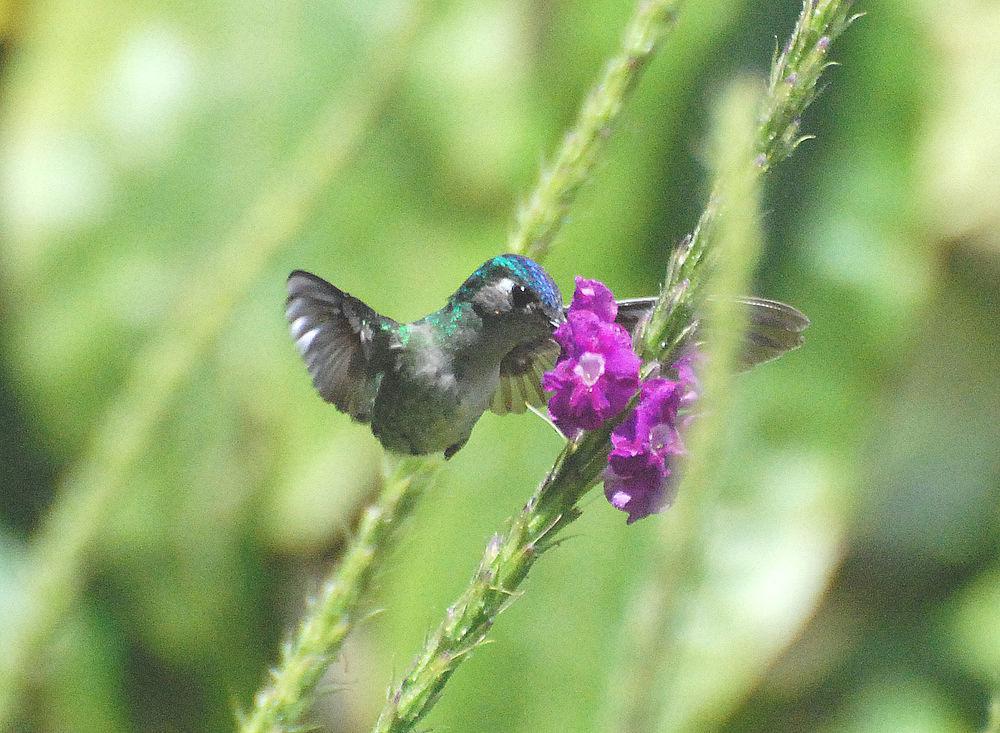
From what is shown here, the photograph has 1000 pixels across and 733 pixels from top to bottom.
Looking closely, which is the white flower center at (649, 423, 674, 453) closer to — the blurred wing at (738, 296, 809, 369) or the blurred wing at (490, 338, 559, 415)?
the blurred wing at (738, 296, 809, 369)

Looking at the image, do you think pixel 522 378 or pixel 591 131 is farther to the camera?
pixel 522 378

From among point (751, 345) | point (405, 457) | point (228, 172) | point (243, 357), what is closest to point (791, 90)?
point (751, 345)

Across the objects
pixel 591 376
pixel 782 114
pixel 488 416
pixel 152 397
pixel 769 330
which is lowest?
pixel 488 416

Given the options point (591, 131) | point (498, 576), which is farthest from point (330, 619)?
point (591, 131)

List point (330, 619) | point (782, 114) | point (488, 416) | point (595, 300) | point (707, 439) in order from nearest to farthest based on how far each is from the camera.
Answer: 1. point (707, 439)
2. point (782, 114)
3. point (595, 300)
4. point (330, 619)
5. point (488, 416)

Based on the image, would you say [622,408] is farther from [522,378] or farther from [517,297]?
[522,378]

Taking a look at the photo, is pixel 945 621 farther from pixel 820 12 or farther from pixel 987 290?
pixel 820 12

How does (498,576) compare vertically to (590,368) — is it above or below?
below
